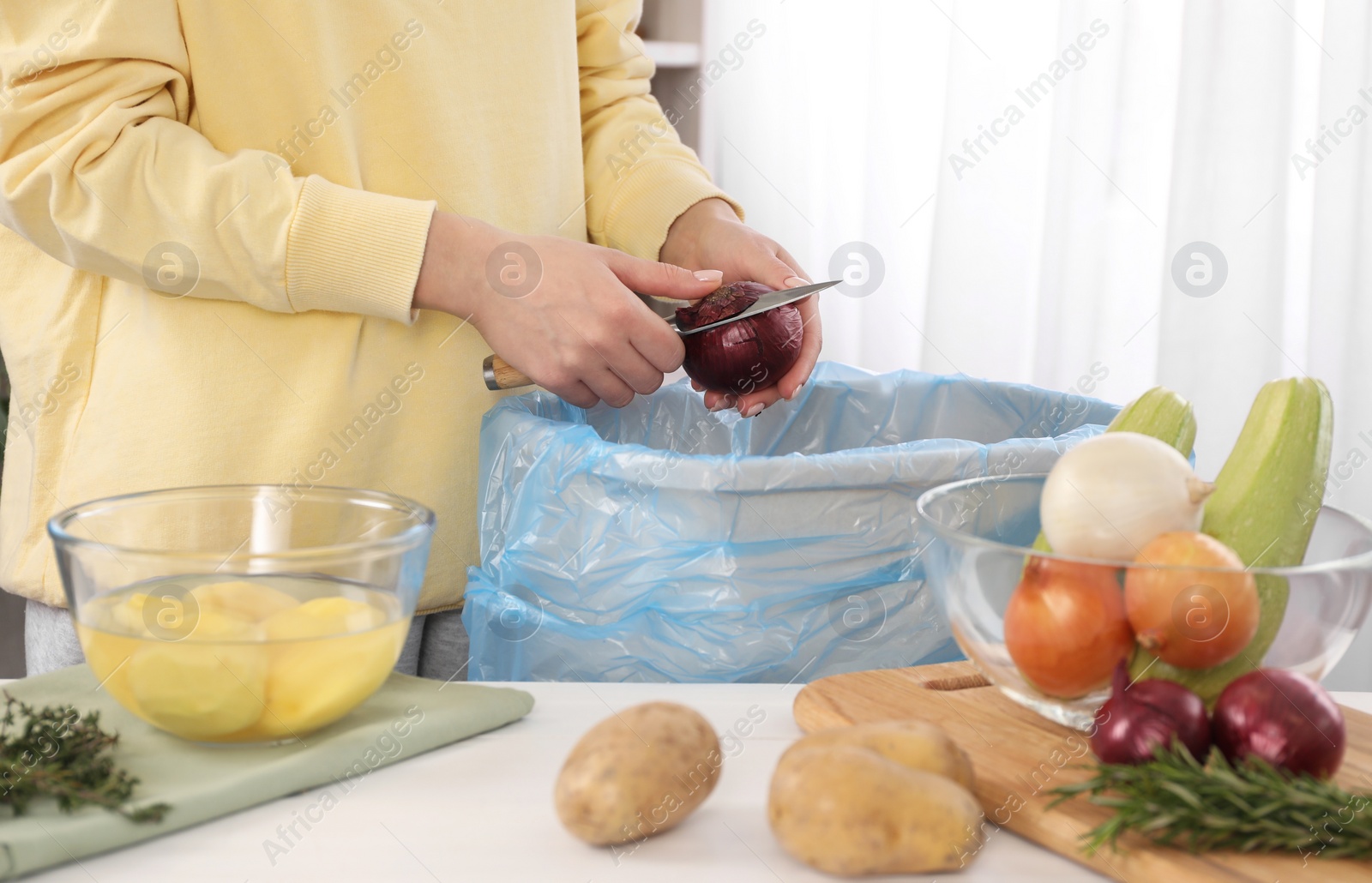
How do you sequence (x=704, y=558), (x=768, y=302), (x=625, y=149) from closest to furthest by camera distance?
(x=704, y=558) < (x=768, y=302) < (x=625, y=149)

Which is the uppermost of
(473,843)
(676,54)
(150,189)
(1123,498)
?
(676,54)

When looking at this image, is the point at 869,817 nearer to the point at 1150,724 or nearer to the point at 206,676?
the point at 1150,724

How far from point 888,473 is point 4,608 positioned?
5.09 feet

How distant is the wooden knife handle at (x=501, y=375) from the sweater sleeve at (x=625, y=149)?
0.23 metres

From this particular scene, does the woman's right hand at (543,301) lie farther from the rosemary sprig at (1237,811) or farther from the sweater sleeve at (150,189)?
the rosemary sprig at (1237,811)

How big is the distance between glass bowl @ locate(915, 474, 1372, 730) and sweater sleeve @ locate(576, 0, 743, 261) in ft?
1.65

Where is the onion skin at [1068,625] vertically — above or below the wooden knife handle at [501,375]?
below

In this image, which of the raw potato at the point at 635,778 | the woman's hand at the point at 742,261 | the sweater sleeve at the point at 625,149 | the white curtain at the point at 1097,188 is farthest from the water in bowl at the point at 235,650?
the white curtain at the point at 1097,188

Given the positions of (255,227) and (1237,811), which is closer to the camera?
(1237,811)

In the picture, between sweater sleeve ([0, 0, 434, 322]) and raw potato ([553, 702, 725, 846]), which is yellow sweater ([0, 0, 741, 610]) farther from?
raw potato ([553, 702, 725, 846])

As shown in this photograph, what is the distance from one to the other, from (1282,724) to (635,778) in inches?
9.2

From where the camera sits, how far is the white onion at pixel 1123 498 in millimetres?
448

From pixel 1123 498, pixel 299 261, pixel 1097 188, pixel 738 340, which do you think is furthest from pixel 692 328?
pixel 1097 188

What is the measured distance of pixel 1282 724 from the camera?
40 centimetres
